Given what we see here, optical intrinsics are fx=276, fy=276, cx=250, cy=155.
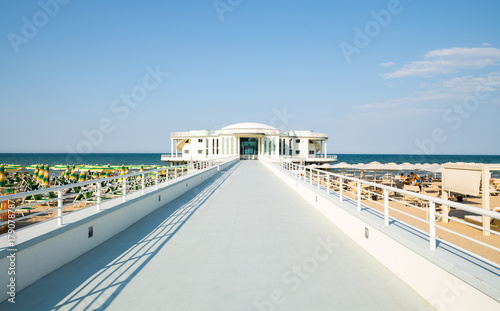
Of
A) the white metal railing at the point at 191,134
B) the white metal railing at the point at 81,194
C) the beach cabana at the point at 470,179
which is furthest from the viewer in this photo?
the white metal railing at the point at 191,134

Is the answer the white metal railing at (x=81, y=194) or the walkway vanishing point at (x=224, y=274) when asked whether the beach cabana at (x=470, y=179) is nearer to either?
the walkway vanishing point at (x=224, y=274)

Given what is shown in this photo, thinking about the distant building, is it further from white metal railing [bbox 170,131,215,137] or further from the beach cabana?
the beach cabana

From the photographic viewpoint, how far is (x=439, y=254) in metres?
3.41

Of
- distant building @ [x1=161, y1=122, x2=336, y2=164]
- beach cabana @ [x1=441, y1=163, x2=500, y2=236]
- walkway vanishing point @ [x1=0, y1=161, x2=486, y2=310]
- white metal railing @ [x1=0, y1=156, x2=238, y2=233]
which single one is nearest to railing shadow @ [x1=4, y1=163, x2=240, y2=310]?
walkway vanishing point @ [x1=0, y1=161, x2=486, y2=310]

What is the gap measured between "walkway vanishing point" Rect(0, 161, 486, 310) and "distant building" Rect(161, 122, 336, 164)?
42318 millimetres

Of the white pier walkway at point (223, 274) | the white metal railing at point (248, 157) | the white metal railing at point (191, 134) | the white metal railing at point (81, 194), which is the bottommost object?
the white pier walkway at point (223, 274)

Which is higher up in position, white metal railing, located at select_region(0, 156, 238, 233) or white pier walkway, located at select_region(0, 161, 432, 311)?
white metal railing, located at select_region(0, 156, 238, 233)

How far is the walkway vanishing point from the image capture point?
3.43 metres

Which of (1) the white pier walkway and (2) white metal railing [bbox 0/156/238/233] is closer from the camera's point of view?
(1) the white pier walkway

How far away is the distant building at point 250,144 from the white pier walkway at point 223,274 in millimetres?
42336

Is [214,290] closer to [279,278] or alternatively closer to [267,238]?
[279,278]

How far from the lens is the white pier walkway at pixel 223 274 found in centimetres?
343

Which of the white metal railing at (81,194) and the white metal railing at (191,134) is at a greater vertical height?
the white metal railing at (191,134)

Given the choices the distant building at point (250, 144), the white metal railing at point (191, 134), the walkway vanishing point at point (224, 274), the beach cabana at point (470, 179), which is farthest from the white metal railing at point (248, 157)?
the walkway vanishing point at point (224, 274)
